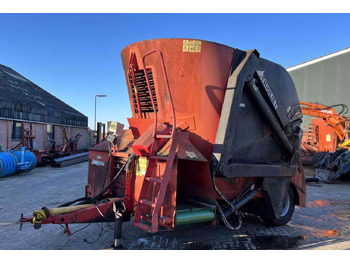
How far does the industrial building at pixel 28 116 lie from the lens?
16134mm

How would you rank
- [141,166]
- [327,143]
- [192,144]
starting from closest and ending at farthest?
[141,166], [192,144], [327,143]

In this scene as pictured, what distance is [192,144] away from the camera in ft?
12.8

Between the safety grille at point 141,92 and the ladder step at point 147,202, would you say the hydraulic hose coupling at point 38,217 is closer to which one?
the ladder step at point 147,202

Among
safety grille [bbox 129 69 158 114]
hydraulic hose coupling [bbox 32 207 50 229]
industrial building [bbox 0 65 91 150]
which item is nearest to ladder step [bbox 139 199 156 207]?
hydraulic hose coupling [bbox 32 207 50 229]

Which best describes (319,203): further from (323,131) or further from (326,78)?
(326,78)

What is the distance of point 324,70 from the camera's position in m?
22.2

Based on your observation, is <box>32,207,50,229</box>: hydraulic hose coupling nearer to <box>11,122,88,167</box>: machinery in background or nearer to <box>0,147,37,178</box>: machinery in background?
<box>0,147,37,178</box>: machinery in background

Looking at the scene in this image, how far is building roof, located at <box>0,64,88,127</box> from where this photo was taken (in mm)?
16562

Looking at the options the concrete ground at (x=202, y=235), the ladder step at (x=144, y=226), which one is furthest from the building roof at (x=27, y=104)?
the ladder step at (x=144, y=226)

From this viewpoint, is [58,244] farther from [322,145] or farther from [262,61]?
[322,145]

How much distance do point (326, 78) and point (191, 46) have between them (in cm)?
2196

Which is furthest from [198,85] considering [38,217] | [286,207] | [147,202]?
[286,207]

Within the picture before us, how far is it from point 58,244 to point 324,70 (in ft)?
77.2

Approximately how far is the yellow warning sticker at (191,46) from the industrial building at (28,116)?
13170 millimetres
